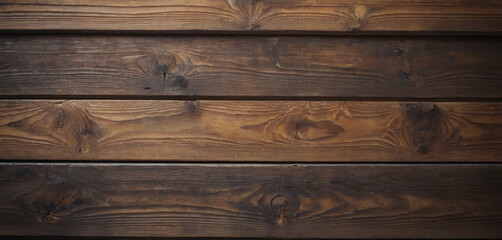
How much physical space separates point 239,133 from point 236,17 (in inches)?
10.6

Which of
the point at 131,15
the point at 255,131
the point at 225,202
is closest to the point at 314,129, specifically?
the point at 255,131

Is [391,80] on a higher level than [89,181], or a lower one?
higher

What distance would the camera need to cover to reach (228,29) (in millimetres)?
1167

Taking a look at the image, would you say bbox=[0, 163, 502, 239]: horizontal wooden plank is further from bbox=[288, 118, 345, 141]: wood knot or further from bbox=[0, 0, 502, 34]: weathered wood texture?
bbox=[0, 0, 502, 34]: weathered wood texture

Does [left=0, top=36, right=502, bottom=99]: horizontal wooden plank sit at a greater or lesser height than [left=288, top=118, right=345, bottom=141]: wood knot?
greater

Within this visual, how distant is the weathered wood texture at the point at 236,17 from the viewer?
46.0 inches

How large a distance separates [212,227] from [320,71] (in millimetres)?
441

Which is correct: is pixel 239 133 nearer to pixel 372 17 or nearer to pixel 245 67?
pixel 245 67

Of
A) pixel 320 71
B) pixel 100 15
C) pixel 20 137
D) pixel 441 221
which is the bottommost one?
pixel 441 221

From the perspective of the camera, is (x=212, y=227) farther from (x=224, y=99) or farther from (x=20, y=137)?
(x=20, y=137)

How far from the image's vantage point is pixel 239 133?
1172 millimetres

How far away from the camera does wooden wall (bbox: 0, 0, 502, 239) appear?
3.84 feet

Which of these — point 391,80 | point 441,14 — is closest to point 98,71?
point 391,80

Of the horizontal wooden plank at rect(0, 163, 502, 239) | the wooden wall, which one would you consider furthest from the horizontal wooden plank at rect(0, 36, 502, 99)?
the horizontal wooden plank at rect(0, 163, 502, 239)
